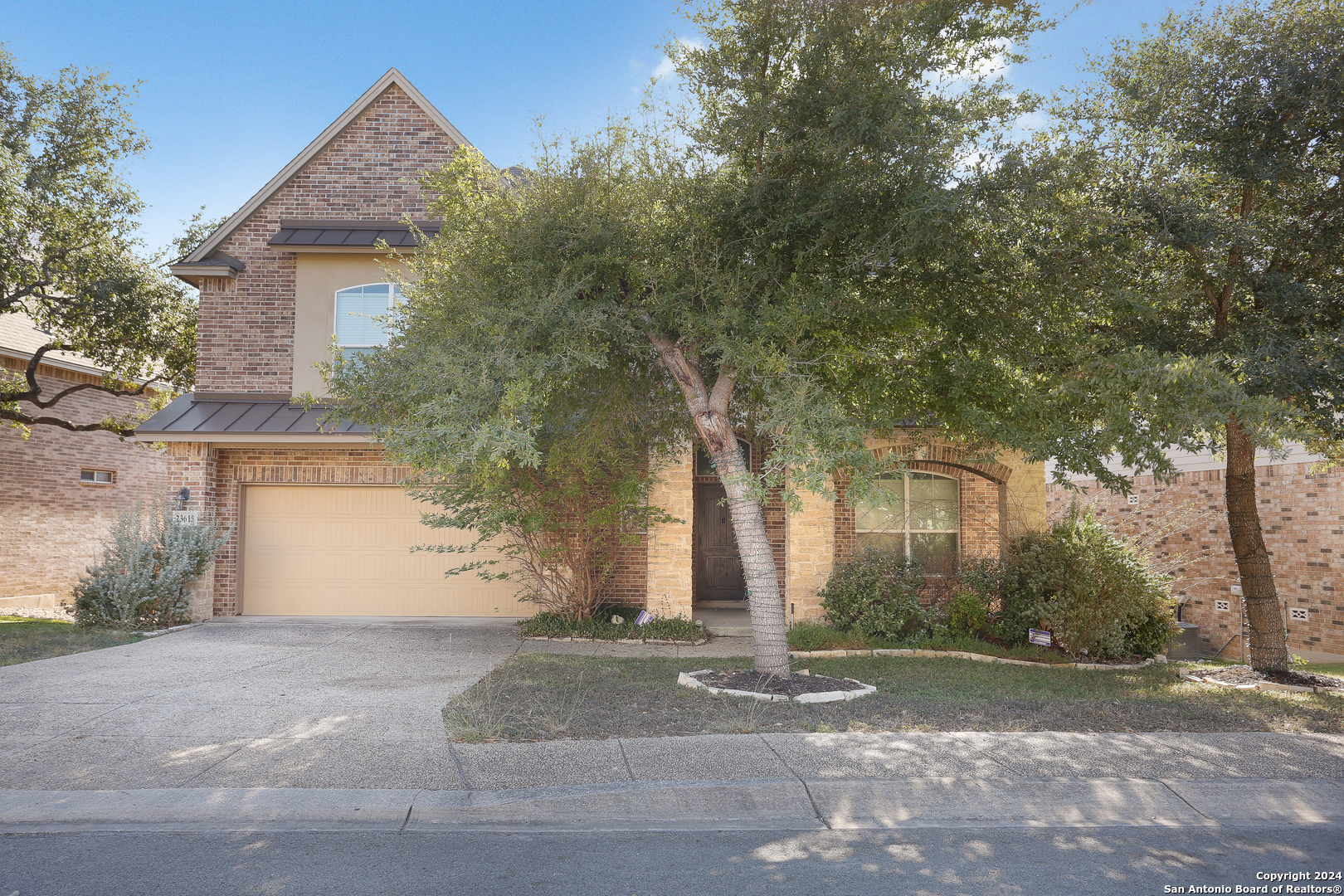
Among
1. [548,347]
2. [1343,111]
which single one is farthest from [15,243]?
[1343,111]

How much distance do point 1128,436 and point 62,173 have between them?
16.6m

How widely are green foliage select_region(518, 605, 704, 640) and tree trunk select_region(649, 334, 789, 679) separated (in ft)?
10.6

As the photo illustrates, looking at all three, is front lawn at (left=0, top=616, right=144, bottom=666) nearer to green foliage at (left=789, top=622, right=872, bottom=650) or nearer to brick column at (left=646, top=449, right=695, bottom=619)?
brick column at (left=646, top=449, right=695, bottom=619)

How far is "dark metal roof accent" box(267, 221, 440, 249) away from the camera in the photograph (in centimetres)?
1242

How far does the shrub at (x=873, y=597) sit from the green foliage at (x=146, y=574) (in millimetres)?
9038

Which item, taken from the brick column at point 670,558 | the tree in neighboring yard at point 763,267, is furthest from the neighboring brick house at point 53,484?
the tree in neighboring yard at point 763,267

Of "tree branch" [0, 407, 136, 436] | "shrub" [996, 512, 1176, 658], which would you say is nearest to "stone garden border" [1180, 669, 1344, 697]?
"shrub" [996, 512, 1176, 658]

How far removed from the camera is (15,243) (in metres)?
13.3

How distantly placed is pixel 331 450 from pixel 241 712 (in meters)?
6.38

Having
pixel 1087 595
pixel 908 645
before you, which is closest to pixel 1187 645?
pixel 1087 595

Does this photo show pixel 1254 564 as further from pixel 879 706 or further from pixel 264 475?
pixel 264 475

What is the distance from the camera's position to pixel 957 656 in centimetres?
988

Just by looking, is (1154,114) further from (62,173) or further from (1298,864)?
(62,173)

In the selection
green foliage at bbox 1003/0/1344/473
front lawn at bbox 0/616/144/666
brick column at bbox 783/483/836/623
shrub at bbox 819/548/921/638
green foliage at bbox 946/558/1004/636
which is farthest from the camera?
brick column at bbox 783/483/836/623
